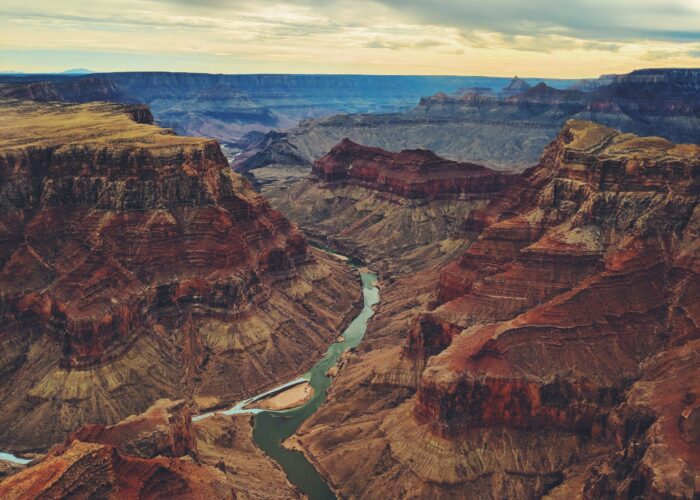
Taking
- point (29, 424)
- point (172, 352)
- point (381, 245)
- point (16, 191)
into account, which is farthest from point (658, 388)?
point (381, 245)

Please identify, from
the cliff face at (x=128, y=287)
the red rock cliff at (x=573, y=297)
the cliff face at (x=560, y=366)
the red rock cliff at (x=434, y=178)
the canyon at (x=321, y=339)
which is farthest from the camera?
the red rock cliff at (x=434, y=178)

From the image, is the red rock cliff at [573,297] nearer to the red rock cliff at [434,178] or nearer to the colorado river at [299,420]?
the colorado river at [299,420]

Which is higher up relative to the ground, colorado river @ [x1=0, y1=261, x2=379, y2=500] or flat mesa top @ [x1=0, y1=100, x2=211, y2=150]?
flat mesa top @ [x1=0, y1=100, x2=211, y2=150]

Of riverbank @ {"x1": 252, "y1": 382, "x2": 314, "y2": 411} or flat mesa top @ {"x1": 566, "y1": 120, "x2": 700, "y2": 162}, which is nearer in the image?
flat mesa top @ {"x1": 566, "y1": 120, "x2": 700, "y2": 162}

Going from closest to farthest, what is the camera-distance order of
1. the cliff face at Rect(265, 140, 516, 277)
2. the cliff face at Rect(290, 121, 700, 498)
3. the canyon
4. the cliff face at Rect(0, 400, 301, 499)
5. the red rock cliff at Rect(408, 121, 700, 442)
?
the cliff face at Rect(0, 400, 301, 499) < the canyon < the cliff face at Rect(290, 121, 700, 498) < the red rock cliff at Rect(408, 121, 700, 442) < the cliff face at Rect(265, 140, 516, 277)

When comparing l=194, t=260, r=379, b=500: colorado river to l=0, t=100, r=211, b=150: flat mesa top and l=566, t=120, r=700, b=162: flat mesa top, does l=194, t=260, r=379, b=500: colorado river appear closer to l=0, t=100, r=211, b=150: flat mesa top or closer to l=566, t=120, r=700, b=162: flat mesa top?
l=0, t=100, r=211, b=150: flat mesa top

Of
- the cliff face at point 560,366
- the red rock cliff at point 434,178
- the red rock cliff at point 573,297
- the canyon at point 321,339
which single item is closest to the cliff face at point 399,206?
the red rock cliff at point 434,178

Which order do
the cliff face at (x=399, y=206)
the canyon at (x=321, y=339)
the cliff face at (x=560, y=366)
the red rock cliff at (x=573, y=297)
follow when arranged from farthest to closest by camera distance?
the cliff face at (x=399, y=206), the red rock cliff at (x=573, y=297), the cliff face at (x=560, y=366), the canyon at (x=321, y=339)

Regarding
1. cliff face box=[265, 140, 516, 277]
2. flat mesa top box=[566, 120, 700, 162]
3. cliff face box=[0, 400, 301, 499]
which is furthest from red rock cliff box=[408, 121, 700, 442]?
cliff face box=[265, 140, 516, 277]
